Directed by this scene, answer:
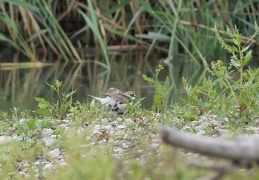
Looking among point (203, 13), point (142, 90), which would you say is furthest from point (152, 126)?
point (203, 13)

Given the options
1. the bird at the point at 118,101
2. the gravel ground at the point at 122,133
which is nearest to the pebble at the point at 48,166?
the gravel ground at the point at 122,133

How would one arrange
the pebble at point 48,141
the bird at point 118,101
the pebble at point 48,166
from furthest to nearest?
1. the bird at point 118,101
2. the pebble at point 48,141
3. the pebble at point 48,166

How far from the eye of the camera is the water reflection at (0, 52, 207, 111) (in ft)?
20.8

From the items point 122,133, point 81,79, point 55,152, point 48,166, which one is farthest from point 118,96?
point 81,79

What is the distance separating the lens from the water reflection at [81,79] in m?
6.34

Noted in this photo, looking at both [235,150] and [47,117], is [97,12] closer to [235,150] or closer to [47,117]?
[47,117]

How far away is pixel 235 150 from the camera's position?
1650mm

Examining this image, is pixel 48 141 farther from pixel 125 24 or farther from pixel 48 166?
pixel 125 24

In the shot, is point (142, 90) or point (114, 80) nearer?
point (142, 90)

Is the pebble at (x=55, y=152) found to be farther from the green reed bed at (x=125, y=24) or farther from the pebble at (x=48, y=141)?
the green reed bed at (x=125, y=24)

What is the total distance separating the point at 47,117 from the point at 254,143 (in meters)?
2.93

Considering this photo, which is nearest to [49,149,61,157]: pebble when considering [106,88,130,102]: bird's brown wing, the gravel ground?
the gravel ground

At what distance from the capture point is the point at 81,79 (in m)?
7.81

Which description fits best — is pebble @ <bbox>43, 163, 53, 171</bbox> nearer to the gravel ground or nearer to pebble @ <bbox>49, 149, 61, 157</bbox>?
the gravel ground
